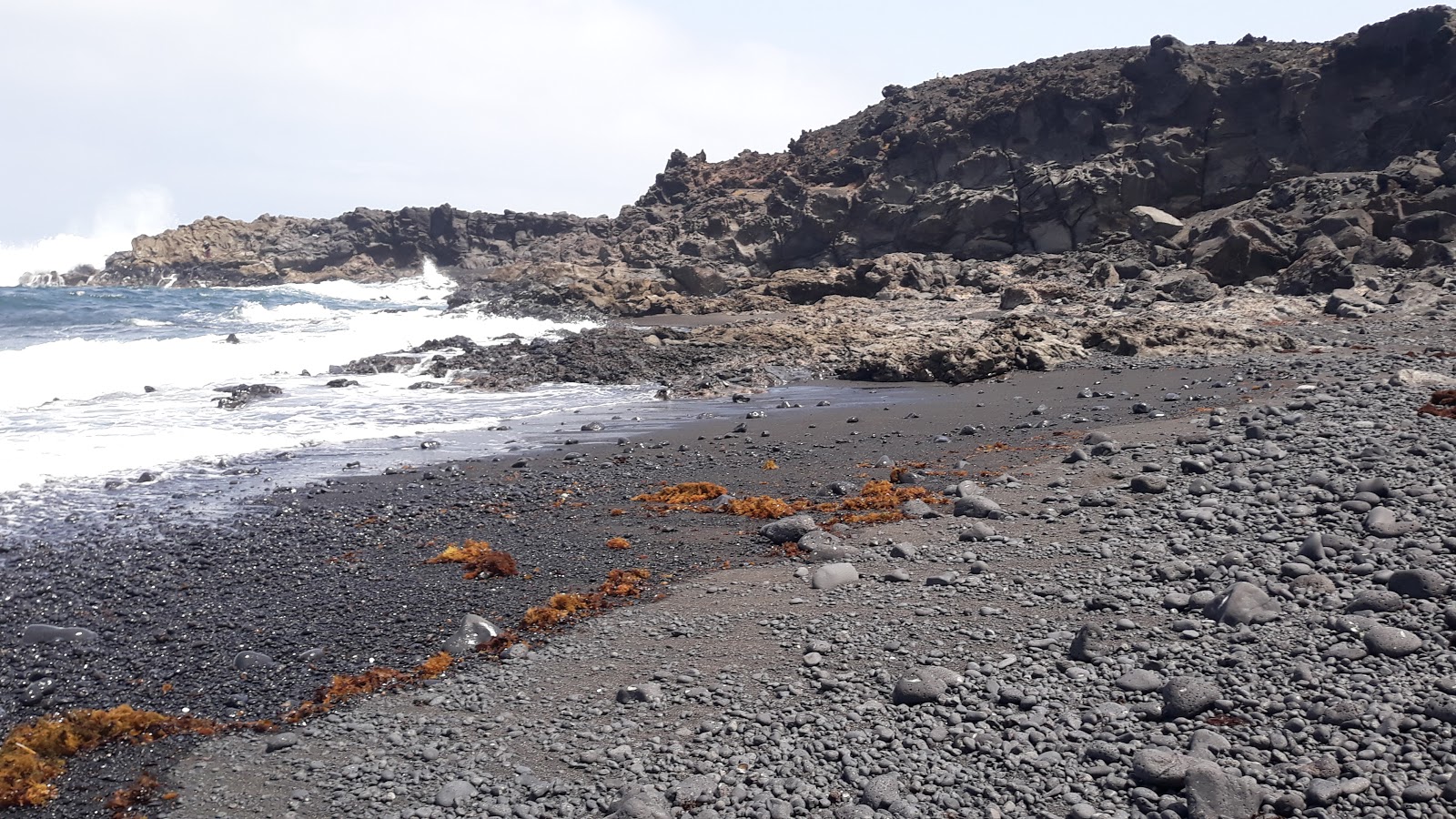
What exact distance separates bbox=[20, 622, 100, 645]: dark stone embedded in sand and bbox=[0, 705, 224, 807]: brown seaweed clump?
1085 mm

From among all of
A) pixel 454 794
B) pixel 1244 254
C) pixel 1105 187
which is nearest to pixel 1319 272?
pixel 1244 254

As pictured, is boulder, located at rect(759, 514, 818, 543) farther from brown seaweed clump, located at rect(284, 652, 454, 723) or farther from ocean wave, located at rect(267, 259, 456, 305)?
ocean wave, located at rect(267, 259, 456, 305)

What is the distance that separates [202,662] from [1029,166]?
40401 millimetres

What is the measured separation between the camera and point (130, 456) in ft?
36.7

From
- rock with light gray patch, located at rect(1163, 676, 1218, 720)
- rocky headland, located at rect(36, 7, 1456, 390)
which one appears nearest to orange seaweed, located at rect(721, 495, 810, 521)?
rock with light gray patch, located at rect(1163, 676, 1218, 720)

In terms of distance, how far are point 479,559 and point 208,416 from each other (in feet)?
32.5

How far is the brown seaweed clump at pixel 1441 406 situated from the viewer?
8.34m

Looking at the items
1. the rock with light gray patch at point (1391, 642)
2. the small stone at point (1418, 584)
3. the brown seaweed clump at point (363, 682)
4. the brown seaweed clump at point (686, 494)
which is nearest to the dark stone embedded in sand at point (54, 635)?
the brown seaweed clump at point (363, 682)

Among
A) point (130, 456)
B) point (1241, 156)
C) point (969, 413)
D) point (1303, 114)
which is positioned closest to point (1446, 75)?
point (1303, 114)

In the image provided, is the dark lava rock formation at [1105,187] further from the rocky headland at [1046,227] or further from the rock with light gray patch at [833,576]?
the rock with light gray patch at [833,576]

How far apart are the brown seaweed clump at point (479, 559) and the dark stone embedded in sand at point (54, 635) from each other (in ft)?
7.32

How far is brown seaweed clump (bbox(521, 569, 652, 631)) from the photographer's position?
5871 mm

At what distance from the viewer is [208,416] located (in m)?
14.4

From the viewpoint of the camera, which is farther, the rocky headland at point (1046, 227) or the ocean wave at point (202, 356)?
the rocky headland at point (1046, 227)
